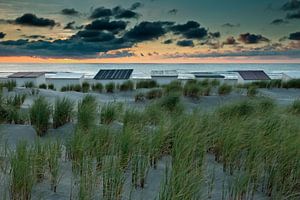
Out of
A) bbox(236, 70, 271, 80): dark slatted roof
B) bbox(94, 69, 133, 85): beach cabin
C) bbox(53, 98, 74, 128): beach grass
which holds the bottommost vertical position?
bbox(94, 69, 133, 85): beach cabin

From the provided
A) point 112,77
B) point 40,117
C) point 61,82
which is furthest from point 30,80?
point 40,117

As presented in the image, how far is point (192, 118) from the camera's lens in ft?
15.0

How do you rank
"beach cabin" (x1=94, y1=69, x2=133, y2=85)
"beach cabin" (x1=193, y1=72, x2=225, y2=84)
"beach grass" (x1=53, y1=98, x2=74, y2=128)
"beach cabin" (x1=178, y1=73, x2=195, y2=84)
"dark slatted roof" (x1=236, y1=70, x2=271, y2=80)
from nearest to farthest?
"beach grass" (x1=53, y1=98, x2=74, y2=128) < "beach cabin" (x1=178, y1=73, x2=195, y2=84) < "beach cabin" (x1=193, y1=72, x2=225, y2=84) < "beach cabin" (x1=94, y1=69, x2=133, y2=85) < "dark slatted roof" (x1=236, y1=70, x2=271, y2=80)

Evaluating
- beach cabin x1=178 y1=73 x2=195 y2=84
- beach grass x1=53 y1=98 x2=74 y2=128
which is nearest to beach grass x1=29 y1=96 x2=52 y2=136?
beach grass x1=53 y1=98 x2=74 y2=128

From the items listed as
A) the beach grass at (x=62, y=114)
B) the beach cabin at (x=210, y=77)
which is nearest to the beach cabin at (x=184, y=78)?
the beach cabin at (x=210, y=77)

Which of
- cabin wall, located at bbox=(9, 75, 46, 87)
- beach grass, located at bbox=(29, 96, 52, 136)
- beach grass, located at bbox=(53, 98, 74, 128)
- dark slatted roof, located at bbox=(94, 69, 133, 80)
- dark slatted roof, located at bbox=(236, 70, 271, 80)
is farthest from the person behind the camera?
dark slatted roof, located at bbox=(236, 70, 271, 80)

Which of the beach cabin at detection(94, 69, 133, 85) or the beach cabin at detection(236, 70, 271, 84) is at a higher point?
the beach cabin at detection(236, 70, 271, 84)

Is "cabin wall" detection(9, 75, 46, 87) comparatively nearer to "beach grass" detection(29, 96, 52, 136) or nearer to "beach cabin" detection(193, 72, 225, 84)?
"beach cabin" detection(193, 72, 225, 84)

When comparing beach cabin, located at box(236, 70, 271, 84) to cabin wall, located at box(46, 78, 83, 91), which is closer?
cabin wall, located at box(46, 78, 83, 91)

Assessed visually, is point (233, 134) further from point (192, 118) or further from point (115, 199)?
point (115, 199)

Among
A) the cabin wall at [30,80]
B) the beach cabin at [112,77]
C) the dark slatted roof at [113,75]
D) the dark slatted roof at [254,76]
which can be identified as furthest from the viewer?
the dark slatted roof at [254,76]

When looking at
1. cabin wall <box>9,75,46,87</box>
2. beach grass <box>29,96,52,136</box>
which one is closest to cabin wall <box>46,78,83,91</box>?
cabin wall <box>9,75,46,87</box>

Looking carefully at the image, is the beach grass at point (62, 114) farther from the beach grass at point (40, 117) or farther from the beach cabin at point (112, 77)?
the beach cabin at point (112, 77)

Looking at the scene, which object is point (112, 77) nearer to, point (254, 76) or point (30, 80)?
point (30, 80)
